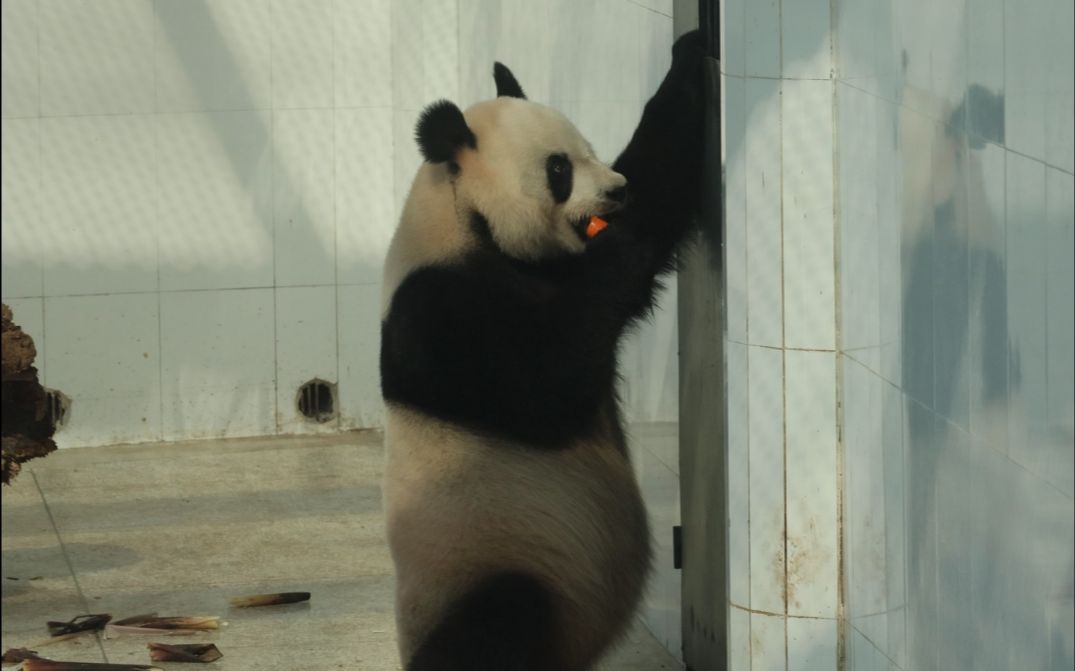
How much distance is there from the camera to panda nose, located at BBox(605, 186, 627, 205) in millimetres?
4520

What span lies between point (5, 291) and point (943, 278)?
6660mm

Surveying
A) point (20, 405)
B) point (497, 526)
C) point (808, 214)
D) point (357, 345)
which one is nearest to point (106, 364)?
point (357, 345)

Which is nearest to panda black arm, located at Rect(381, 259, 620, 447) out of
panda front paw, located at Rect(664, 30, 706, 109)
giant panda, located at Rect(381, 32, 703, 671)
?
giant panda, located at Rect(381, 32, 703, 671)

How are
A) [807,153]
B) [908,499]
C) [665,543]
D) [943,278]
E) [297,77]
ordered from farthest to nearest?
[297,77] < [665,543] < [807,153] < [908,499] < [943,278]

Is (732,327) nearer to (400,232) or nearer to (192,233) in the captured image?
(400,232)

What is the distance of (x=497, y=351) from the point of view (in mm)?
4332

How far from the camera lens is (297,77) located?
924 centimetres

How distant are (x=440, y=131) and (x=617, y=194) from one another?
0.56 m

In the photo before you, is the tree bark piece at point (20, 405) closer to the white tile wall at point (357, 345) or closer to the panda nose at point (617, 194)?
the white tile wall at point (357, 345)

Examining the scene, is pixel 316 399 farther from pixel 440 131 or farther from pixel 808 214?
pixel 808 214

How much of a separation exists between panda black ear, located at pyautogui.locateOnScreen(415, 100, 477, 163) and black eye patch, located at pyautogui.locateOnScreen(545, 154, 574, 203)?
279mm

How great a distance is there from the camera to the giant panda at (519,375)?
4.34 m

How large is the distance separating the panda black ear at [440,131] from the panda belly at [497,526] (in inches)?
30.3

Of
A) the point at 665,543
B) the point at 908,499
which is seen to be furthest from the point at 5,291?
the point at 908,499
